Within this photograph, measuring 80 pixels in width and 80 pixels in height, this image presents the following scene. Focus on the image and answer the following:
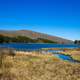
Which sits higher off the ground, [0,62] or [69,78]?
[0,62]

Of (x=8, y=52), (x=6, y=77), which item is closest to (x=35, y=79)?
(x=6, y=77)

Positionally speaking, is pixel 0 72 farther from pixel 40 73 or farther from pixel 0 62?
pixel 40 73

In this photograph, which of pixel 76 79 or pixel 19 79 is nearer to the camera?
pixel 19 79

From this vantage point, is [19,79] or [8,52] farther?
[8,52]

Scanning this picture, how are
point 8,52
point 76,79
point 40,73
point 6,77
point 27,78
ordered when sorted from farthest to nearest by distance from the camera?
point 8,52 < point 40,73 < point 76,79 < point 27,78 < point 6,77

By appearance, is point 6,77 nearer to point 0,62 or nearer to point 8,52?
point 0,62

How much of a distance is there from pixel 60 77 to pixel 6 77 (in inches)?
225

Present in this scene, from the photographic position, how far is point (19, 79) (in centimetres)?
1558

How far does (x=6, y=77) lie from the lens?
14.9 metres

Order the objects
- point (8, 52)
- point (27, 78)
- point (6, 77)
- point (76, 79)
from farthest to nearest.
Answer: point (8, 52), point (76, 79), point (27, 78), point (6, 77)

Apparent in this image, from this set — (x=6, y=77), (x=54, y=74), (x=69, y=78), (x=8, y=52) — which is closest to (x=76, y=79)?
(x=69, y=78)

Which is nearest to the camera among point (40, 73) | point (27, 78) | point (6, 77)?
point (6, 77)

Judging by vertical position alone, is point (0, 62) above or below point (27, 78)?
above

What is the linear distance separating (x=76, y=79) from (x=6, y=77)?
21.6ft
